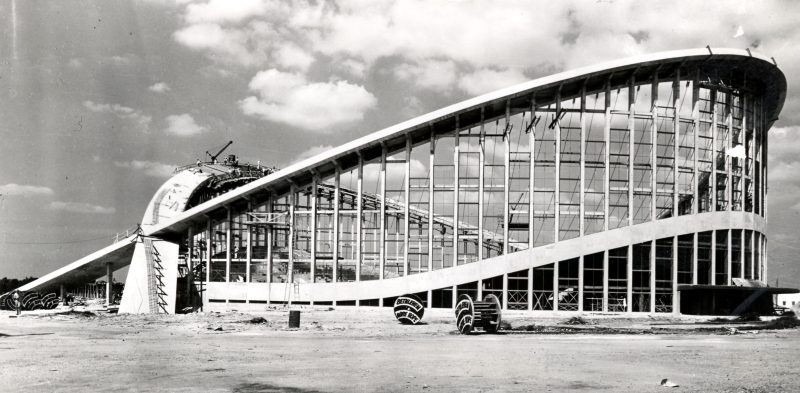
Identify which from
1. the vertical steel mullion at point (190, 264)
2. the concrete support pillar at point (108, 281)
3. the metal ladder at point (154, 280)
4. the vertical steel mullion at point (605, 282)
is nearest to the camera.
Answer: the vertical steel mullion at point (605, 282)

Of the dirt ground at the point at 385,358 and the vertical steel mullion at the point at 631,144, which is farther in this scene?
the vertical steel mullion at the point at 631,144

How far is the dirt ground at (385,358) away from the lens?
49.3 feet

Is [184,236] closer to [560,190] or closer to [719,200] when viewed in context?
[560,190]

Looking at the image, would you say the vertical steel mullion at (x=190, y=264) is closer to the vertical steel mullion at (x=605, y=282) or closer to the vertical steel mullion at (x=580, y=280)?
the vertical steel mullion at (x=580, y=280)

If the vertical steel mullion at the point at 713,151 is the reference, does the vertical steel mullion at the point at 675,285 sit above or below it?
below

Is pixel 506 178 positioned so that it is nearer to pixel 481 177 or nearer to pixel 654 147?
pixel 481 177

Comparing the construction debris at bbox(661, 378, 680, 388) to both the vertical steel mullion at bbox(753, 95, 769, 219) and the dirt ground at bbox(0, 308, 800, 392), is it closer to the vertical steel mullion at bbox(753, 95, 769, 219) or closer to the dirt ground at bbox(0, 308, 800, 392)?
the dirt ground at bbox(0, 308, 800, 392)

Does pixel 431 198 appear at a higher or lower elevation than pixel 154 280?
higher

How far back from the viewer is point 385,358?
64.7 feet

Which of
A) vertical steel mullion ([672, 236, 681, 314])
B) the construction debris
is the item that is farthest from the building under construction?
the construction debris

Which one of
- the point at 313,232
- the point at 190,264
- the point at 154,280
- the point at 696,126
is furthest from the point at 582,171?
the point at 190,264

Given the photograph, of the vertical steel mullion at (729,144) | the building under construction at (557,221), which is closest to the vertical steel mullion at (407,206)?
the building under construction at (557,221)

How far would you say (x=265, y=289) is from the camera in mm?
51656

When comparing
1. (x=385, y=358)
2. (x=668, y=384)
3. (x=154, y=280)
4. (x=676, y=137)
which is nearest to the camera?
(x=668, y=384)
